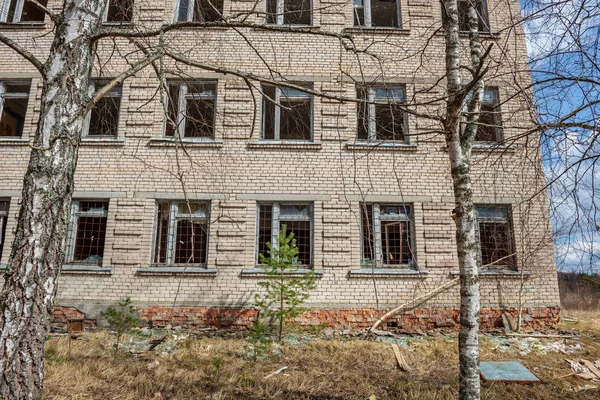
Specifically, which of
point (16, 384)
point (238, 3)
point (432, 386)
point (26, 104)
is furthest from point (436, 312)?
point (26, 104)

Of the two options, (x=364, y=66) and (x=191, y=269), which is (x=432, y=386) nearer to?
(x=191, y=269)

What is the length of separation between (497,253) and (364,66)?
19.6 ft

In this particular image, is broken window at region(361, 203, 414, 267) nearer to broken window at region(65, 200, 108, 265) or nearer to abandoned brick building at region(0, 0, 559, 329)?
abandoned brick building at region(0, 0, 559, 329)

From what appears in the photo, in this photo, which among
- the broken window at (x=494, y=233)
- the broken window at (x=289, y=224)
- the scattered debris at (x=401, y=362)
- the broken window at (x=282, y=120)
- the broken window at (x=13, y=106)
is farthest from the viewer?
the broken window at (x=13, y=106)

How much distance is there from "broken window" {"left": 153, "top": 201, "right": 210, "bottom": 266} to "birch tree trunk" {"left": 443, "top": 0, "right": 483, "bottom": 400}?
6.41 metres

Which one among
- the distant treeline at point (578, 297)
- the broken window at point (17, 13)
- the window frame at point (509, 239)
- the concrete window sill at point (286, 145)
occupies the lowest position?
the distant treeline at point (578, 297)

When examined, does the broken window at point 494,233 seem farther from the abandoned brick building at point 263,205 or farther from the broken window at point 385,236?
the broken window at point 385,236

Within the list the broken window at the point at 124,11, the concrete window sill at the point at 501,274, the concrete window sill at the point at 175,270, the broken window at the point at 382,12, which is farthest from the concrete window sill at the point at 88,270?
the broken window at the point at 382,12

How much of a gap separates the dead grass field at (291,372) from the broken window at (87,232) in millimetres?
2427

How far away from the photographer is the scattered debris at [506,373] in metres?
5.23

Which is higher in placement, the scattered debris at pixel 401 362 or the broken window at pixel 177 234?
the broken window at pixel 177 234

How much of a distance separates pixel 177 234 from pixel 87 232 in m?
2.28

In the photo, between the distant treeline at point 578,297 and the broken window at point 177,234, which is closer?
the broken window at point 177,234

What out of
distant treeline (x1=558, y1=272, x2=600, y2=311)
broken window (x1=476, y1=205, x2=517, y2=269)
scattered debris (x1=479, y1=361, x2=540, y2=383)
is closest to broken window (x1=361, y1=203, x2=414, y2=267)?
broken window (x1=476, y1=205, x2=517, y2=269)
